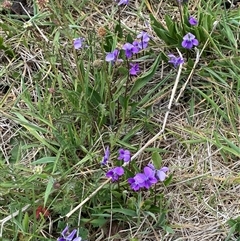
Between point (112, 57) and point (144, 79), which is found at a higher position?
point (112, 57)

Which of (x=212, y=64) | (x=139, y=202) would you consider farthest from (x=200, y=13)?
(x=139, y=202)

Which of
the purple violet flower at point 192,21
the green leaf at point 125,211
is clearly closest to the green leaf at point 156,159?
the green leaf at point 125,211

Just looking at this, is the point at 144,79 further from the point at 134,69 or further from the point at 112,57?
the point at 112,57

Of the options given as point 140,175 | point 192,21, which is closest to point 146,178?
point 140,175

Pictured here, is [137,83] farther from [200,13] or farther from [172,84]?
[200,13]

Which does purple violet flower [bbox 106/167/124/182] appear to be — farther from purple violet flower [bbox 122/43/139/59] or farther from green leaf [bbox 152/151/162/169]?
purple violet flower [bbox 122/43/139/59]

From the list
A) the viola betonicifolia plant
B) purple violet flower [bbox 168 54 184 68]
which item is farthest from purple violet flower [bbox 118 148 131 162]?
purple violet flower [bbox 168 54 184 68]

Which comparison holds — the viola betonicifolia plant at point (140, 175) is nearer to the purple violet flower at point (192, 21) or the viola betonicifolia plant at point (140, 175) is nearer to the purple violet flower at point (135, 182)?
the purple violet flower at point (135, 182)
